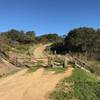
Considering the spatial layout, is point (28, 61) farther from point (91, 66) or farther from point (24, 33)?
point (24, 33)

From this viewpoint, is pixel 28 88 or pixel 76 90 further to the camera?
pixel 28 88

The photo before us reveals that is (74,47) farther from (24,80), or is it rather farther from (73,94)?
(73,94)

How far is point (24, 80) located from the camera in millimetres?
20344

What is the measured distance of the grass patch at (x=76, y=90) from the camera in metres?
15.4

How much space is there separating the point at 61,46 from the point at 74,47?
7.91 m

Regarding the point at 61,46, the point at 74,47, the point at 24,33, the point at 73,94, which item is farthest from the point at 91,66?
the point at 24,33

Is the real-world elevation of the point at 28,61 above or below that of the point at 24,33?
below

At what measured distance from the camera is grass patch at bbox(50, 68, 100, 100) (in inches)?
605

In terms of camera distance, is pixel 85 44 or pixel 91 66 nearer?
pixel 91 66

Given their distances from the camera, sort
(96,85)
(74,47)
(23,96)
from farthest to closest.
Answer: (74,47)
(96,85)
(23,96)

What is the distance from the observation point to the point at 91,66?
28938 millimetres

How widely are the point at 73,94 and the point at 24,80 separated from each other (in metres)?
5.30

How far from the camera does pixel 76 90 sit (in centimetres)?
1659

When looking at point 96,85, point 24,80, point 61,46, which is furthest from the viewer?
point 61,46
